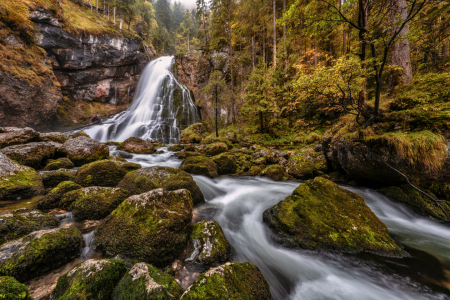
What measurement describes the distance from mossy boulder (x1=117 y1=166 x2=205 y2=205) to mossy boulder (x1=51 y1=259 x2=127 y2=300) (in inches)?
99.8

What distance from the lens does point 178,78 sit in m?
29.2

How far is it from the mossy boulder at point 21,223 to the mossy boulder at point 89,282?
1502 mm

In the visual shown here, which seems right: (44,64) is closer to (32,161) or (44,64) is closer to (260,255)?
(32,161)

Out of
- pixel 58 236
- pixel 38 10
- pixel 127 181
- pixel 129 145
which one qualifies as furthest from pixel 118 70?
pixel 58 236

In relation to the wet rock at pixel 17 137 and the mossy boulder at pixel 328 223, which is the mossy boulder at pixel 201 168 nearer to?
the mossy boulder at pixel 328 223

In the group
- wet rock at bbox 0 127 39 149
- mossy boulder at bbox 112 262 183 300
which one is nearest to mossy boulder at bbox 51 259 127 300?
mossy boulder at bbox 112 262 183 300

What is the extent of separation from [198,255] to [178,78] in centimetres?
3144

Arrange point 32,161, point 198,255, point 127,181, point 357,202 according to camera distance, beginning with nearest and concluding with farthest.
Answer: point 198,255
point 357,202
point 127,181
point 32,161

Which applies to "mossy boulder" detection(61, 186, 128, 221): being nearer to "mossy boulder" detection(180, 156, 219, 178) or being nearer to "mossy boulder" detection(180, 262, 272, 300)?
"mossy boulder" detection(180, 262, 272, 300)

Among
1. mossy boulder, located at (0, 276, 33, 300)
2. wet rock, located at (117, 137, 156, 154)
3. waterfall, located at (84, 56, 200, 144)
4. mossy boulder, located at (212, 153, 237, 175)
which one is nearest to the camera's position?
mossy boulder, located at (0, 276, 33, 300)

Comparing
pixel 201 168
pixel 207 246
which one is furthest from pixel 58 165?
pixel 207 246

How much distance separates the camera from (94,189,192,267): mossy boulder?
8.67ft

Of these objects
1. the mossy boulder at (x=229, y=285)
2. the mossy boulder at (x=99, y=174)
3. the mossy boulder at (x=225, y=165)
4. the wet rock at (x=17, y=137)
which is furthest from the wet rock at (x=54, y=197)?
the wet rock at (x=17, y=137)

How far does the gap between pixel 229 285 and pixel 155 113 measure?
Answer: 1013 inches
